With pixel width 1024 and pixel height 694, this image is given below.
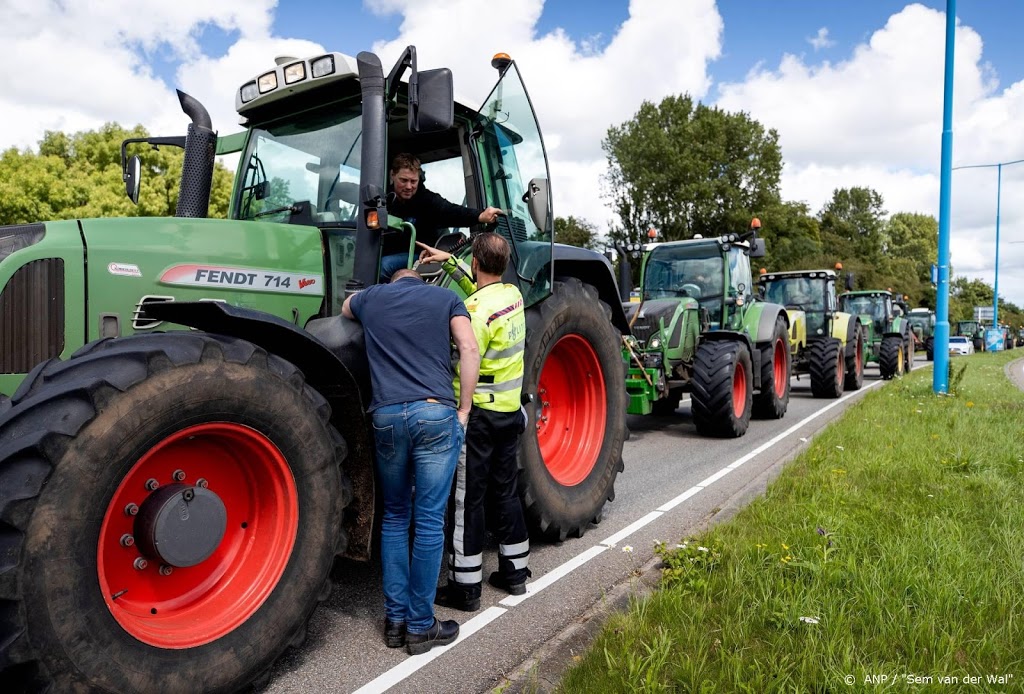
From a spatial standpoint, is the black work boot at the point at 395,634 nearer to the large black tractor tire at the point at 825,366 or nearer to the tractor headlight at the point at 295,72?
the tractor headlight at the point at 295,72

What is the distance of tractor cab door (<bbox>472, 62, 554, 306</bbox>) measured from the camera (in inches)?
172

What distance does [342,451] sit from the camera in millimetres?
2986

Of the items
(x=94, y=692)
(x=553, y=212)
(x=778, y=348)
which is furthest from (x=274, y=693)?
(x=778, y=348)

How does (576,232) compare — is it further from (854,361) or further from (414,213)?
(414,213)

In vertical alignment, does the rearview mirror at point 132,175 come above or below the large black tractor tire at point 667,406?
above

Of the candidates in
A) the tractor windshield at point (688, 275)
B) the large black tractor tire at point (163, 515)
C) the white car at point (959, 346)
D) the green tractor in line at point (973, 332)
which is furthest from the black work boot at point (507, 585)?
the green tractor in line at point (973, 332)

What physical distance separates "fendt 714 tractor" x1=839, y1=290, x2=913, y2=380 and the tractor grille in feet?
60.7

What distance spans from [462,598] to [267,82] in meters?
2.96

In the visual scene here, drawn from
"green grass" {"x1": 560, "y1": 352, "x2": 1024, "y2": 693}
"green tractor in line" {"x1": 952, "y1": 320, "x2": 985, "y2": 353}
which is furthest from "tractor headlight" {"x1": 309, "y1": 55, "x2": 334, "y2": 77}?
"green tractor in line" {"x1": 952, "y1": 320, "x2": 985, "y2": 353}

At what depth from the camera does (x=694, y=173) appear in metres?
33.4

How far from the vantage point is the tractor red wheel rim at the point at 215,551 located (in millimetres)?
2498

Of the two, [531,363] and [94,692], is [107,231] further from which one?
[531,363]

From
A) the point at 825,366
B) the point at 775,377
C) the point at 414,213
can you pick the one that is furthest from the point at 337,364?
the point at 825,366

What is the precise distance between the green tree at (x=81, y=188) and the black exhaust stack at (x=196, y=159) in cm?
1510
